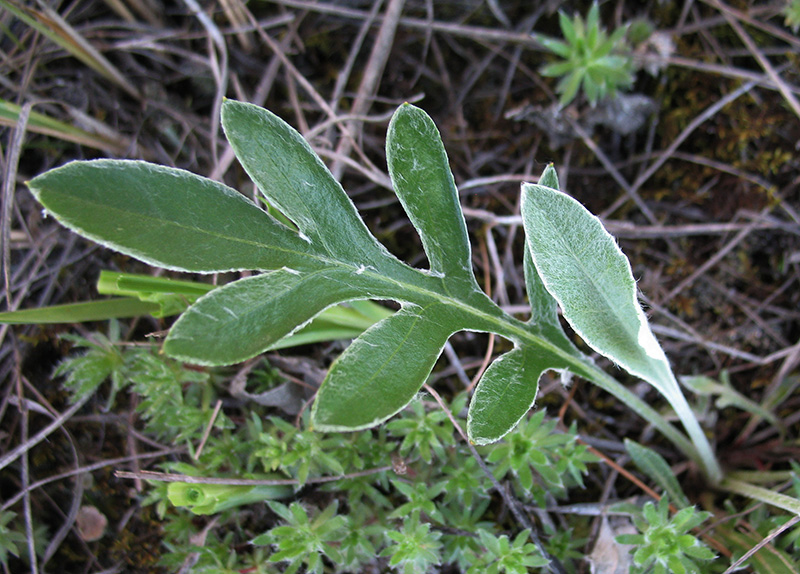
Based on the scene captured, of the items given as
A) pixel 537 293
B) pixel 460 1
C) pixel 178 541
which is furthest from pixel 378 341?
pixel 460 1

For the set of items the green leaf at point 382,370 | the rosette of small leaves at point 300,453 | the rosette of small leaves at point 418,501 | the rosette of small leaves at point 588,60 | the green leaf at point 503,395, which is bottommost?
the rosette of small leaves at point 418,501

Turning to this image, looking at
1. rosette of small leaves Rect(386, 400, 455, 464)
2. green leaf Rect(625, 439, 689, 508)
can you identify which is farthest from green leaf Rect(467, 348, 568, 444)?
green leaf Rect(625, 439, 689, 508)

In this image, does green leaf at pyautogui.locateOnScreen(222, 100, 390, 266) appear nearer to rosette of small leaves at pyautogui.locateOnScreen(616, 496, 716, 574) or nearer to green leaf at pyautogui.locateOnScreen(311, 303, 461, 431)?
green leaf at pyautogui.locateOnScreen(311, 303, 461, 431)

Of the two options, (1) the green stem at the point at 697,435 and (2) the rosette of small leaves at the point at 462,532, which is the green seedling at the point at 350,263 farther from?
(2) the rosette of small leaves at the point at 462,532

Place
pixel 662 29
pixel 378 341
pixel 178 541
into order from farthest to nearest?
pixel 662 29
pixel 178 541
pixel 378 341

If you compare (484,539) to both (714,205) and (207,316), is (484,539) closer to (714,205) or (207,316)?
(207,316)

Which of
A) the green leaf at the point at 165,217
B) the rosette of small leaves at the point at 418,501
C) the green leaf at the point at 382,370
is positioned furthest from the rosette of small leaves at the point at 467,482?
the green leaf at the point at 165,217
